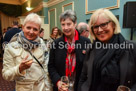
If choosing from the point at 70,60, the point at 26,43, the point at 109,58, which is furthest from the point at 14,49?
the point at 109,58

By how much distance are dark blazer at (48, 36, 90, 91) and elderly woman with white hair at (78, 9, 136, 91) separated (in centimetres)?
19

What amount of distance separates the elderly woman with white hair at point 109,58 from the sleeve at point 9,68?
680mm

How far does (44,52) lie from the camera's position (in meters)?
1.30

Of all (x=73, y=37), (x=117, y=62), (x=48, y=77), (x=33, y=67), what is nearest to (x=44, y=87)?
(x=48, y=77)

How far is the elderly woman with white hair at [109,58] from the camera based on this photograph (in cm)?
90

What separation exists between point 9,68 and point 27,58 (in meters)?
0.19

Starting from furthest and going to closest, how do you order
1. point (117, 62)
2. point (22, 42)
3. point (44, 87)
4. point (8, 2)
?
point (8, 2), point (44, 87), point (22, 42), point (117, 62)

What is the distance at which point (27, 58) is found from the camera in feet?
3.71

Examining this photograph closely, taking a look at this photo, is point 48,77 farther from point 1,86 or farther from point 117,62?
point 1,86

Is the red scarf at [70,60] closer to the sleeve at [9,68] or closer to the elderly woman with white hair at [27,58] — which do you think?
the elderly woman with white hair at [27,58]

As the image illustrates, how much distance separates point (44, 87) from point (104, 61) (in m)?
0.76

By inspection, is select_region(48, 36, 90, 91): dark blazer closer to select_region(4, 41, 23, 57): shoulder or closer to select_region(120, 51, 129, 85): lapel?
select_region(4, 41, 23, 57): shoulder

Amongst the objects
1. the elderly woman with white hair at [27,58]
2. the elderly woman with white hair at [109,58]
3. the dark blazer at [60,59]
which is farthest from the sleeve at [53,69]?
the elderly woman with white hair at [109,58]

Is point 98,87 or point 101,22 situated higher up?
point 101,22
